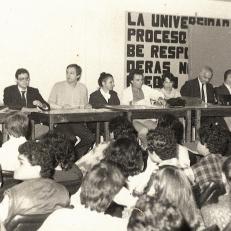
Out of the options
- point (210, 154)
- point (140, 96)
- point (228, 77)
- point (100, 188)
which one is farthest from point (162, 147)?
point (228, 77)

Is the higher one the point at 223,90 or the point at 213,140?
the point at 223,90

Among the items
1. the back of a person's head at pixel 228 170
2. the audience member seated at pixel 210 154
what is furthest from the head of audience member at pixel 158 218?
the audience member seated at pixel 210 154

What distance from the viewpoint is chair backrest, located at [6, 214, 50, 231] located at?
2.11 m

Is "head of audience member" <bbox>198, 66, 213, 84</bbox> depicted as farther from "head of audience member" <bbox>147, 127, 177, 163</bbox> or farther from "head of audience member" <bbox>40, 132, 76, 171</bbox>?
"head of audience member" <bbox>40, 132, 76, 171</bbox>

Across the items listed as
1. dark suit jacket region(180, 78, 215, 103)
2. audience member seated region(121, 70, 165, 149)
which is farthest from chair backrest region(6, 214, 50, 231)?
dark suit jacket region(180, 78, 215, 103)

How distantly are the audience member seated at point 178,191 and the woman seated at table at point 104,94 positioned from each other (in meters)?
4.86

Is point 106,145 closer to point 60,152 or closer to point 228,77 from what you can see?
point 60,152

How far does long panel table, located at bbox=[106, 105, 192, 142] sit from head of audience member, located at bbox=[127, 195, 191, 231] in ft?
15.2

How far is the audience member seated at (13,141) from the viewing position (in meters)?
3.75

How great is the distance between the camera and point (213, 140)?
3.53 m

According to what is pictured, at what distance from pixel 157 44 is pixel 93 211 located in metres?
6.73

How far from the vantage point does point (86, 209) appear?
2.12 m

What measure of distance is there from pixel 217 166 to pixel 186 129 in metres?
3.69

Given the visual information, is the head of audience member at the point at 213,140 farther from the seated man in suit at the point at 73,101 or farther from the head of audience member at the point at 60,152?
the seated man in suit at the point at 73,101
